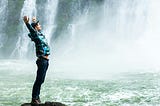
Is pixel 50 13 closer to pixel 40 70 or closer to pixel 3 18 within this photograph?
pixel 3 18

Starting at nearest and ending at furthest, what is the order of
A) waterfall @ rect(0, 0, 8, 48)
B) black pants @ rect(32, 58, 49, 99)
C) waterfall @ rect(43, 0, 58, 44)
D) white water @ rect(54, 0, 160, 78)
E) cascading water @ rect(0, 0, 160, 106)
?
1. black pants @ rect(32, 58, 49, 99)
2. cascading water @ rect(0, 0, 160, 106)
3. white water @ rect(54, 0, 160, 78)
4. waterfall @ rect(0, 0, 8, 48)
5. waterfall @ rect(43, 0, 58, 44)

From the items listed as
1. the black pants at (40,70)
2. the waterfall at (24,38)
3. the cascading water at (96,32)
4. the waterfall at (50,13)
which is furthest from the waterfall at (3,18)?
the black pants at (40,70)

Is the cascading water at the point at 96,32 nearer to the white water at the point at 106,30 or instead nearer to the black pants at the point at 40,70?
the white water at the point at 106,30

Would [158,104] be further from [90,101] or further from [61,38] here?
[61,38]

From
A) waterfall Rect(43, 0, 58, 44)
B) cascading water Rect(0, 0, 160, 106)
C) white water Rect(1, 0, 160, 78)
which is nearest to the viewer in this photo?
cascading water Rect(0, 0, 160, 106)

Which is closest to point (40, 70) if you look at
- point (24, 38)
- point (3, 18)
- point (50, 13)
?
point (24, 38)

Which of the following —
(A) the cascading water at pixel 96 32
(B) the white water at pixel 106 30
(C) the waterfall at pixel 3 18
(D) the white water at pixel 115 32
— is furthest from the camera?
(C) the waterfall at pixel 3 18

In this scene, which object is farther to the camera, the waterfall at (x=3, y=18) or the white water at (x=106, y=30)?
the waterfall at (x=3, y=18)

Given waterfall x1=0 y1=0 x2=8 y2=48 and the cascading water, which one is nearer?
the cascading water

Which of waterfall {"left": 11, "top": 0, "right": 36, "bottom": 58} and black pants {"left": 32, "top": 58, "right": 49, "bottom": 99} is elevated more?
waterfall {"left": 11, "top": 0, "right": 36, "bottom": 58}

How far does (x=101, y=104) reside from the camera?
1969 cm

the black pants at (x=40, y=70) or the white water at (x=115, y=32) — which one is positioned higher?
the white water at (x=115, y=32)

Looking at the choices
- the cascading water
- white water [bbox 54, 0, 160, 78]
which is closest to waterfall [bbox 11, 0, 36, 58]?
the cascading water

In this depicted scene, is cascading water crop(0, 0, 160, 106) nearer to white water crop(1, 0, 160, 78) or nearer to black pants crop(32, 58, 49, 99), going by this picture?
white water crop(1, 0, 160, 78)
